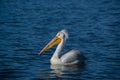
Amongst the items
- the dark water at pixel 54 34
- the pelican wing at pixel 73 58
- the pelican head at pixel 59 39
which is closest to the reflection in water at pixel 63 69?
the dark water at pixel 54 34

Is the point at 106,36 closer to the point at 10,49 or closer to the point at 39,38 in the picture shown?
the point at 39,38

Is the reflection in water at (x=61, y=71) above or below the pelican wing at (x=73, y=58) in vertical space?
below

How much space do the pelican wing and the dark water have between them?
363mm

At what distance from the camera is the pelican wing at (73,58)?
20.1 meters

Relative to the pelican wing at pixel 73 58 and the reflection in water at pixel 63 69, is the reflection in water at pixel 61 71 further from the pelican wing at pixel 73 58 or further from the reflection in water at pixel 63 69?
the pelican wing at pixel 73 58

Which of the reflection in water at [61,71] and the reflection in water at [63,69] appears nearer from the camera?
the reflection in water at [61,71]

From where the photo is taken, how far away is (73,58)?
2019 centimetres

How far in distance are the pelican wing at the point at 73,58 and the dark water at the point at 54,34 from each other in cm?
36

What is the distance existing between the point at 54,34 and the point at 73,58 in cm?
558

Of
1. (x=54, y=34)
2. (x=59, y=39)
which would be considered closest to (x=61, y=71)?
(x=59, y=39)

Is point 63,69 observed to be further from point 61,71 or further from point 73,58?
point 73,58

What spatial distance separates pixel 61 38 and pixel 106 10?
14.2 metres

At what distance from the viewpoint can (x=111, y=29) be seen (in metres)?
27.3

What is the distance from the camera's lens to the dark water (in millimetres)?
18703
